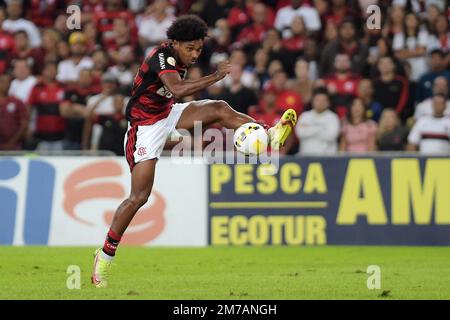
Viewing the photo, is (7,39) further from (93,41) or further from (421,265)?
(421,265)

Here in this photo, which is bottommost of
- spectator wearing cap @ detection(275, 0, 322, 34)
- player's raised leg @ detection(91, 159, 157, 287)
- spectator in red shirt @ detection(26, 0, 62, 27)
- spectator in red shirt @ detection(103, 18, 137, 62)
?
player's raised leg @ detection(91, 159, 157, 287)

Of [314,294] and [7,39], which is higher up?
[7,39]

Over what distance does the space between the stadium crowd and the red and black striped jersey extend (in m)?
6.30

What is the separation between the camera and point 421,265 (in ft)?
43.2

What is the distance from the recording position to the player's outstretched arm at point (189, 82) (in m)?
10.3

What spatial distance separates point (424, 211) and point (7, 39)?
28.6 ft

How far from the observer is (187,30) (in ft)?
35.4

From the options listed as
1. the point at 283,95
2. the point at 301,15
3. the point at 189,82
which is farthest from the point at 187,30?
the point at 301,15

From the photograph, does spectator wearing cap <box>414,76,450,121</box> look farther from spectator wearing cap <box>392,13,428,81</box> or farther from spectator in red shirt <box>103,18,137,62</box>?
spectator in red shirt <box>103,18,137,62</box>

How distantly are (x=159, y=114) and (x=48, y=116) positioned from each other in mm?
7433

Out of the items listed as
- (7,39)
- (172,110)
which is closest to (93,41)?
(7,39)

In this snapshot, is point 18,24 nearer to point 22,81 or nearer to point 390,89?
point 22,81

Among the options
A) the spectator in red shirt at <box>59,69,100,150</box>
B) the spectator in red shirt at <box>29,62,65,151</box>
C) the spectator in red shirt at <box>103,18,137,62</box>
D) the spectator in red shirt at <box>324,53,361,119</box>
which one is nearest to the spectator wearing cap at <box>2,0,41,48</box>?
the spectator in red shirt at <box>103,18,137,62</box>

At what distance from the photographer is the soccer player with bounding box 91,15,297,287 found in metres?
10.8
